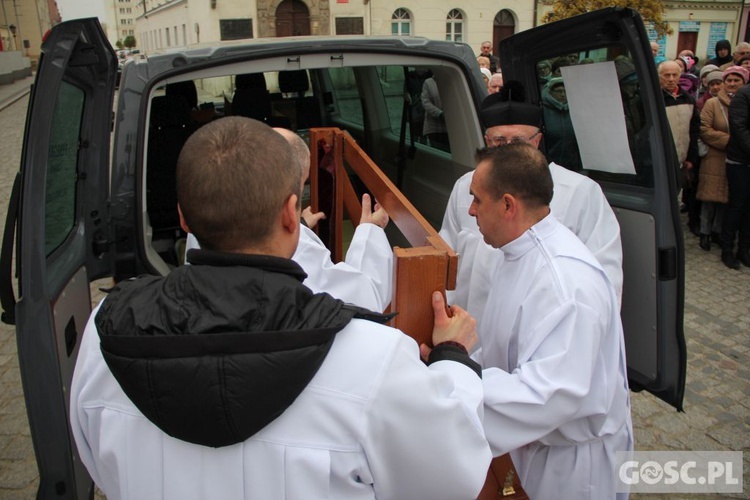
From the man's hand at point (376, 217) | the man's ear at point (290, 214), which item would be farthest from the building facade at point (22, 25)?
the man's ear at point (290, 214)

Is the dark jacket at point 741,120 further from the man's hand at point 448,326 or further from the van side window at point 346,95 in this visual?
the man's hand at point 448,326

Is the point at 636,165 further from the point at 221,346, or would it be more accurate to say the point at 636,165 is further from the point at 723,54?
the point at 723,54

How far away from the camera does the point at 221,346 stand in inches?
41.5

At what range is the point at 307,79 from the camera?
6.14 m

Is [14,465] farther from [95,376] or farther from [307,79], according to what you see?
[307,79]

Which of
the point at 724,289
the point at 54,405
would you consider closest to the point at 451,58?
the point at 54,405

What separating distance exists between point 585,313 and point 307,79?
489 cm

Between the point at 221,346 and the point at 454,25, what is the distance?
33629mm

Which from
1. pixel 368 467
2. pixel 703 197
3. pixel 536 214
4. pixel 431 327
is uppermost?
pixel 536 214

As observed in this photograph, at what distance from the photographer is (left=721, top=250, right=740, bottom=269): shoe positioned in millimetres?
6217

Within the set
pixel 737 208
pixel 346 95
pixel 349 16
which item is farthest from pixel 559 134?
pixel 349 16

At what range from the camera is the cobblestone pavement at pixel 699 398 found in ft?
11.1

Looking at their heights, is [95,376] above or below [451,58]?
below

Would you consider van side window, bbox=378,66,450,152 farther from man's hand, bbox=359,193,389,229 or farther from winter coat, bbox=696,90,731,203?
winter coat, bbox=696,90,731,203
